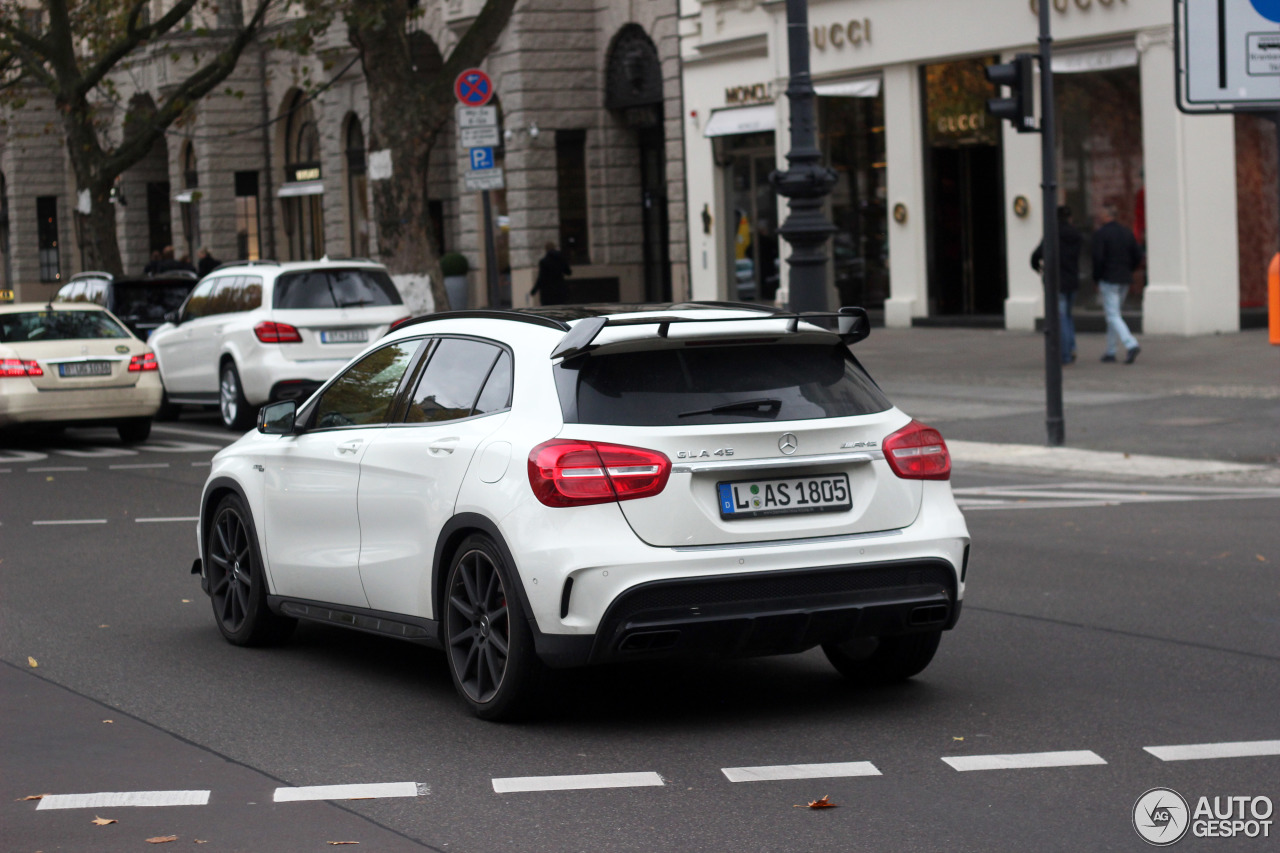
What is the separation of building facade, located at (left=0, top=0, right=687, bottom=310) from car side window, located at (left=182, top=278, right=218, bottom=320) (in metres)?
3.72

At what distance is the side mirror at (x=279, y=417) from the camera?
26.2ft

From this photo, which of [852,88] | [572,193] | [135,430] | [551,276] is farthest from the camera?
[572,193]

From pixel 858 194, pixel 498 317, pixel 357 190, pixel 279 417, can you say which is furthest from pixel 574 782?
pixel 357 190

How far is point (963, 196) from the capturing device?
2872cm

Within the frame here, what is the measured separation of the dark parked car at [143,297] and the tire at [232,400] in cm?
417

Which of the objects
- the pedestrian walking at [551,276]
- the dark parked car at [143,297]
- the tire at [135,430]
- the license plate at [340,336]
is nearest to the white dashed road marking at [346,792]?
the tire at [135,430]

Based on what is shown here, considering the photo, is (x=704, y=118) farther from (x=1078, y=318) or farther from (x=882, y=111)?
(x=1078, y=318)

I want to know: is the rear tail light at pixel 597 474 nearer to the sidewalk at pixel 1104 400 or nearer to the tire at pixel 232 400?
the sidewalk at pixel 1104 400

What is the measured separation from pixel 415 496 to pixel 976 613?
118 inches

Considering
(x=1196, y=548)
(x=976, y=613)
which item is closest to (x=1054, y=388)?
(x=1196, y=548)

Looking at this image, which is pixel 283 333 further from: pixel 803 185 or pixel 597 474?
pixel 597 474

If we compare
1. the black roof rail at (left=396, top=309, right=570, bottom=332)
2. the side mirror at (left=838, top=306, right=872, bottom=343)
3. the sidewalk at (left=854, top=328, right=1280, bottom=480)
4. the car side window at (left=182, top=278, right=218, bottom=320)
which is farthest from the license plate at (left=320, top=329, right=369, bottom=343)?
the side mirror at (left=838, top=306, right=872, bottom=343)

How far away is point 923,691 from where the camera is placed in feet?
23.2

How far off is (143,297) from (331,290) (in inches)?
221
